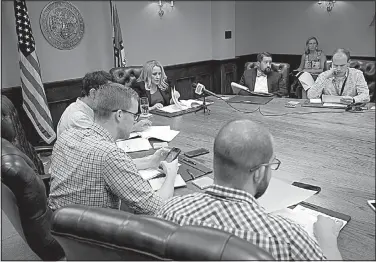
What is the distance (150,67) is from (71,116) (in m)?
1.34

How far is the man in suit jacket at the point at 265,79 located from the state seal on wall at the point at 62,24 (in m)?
2.05

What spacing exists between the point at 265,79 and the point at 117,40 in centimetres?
183

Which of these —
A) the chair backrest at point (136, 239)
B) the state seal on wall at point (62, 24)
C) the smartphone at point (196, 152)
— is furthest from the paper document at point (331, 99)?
the state seal on wall at point (62, 24)

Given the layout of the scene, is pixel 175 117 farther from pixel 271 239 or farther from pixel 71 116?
pixel 271 239

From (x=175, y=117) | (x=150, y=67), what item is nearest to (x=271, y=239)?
(x=175, y=117)

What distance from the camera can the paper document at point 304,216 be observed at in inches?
51.0

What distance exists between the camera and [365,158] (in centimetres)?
190

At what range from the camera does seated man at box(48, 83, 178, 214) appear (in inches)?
57.6

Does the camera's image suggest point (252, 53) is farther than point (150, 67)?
Yes

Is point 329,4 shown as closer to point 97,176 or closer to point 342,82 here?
point 342,82

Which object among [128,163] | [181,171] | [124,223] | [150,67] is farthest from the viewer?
[150,67]

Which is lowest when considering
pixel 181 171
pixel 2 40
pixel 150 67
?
pixel 181 171

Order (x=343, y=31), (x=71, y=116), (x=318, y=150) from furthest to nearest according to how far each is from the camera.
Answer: (x=343, y=31) < (x=71, y=116) < (x=318, y=150)

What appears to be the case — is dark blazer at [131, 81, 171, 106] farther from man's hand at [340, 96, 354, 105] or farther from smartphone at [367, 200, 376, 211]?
smartphone at [367, 200, 376, 211]
